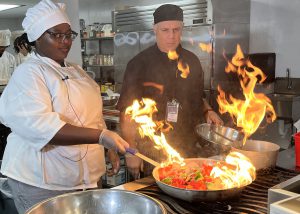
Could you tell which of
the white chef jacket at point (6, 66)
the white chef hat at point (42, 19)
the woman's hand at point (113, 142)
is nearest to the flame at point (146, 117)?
the woman's hand at point (113, 142)

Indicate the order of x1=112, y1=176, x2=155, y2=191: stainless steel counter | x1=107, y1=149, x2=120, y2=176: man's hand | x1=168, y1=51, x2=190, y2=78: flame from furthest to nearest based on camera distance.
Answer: x1=168, y1=51, x2=190, y2=78: flame
x1=107, y1=149, x2=120, y2=176: man's hand
x1=112, y1=176, x2=155, y2=191: stainless steel counter

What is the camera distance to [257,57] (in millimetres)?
4656

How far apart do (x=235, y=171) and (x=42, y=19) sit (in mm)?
1327

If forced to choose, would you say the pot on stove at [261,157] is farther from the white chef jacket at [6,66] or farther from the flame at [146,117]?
the white chef jacket at [6,66]

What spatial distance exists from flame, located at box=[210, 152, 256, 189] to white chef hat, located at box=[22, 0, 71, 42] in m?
1.19

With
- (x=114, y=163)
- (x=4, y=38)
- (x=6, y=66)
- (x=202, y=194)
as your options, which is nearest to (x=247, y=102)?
(x=114, y=163)

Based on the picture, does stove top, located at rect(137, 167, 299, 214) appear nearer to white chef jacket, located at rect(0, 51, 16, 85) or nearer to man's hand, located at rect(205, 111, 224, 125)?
man's hand, located at rect(205, 111, 224, 125)

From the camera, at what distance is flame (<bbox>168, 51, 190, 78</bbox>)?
9.02 feet

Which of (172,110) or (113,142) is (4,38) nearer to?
(172,110)

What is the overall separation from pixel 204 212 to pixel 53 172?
0.91 meters

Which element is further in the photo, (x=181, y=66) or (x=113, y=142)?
(x=181, y=66)

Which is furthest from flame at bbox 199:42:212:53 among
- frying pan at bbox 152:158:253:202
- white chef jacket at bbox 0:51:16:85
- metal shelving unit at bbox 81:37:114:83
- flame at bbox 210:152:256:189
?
white chef jacket at bbox 0:51:16:85

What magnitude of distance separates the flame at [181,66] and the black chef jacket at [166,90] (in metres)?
0.03

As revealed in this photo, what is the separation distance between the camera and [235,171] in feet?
5.41
